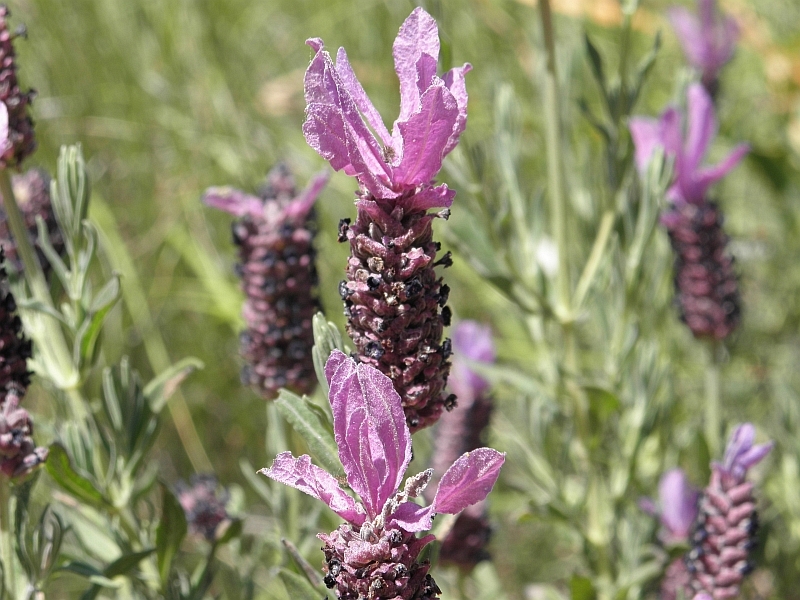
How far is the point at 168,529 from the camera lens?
1.38 m

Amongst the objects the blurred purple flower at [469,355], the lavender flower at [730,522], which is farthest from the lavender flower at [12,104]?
the lavender flower at [730,522]

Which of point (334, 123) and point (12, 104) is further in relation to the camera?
point (12, 104)

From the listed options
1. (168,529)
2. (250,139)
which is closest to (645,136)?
(168,529)

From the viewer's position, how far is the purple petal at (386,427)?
827 mm

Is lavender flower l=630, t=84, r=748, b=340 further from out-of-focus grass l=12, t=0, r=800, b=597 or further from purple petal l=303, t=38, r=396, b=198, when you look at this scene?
purple petal l=303, t=38, r=396, b=198

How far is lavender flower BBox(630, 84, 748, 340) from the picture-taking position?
72.6 inches

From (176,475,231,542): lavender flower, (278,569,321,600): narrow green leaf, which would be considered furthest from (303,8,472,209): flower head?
(176,475,231,542): lavender flower

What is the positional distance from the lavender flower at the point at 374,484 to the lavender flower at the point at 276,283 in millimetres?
748

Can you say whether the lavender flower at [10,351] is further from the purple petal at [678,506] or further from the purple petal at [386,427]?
the purple petal at [678,506]

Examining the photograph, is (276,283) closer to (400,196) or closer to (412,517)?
(400,196)

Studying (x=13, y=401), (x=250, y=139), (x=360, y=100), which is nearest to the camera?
(x=360, y=100)

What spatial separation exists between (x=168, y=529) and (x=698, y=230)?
4.03 feet

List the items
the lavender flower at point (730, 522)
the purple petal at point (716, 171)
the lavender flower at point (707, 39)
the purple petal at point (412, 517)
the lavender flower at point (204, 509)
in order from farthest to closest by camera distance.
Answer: the lavender flower at point (707, 39), the purple petal at point (716, 171), the lavender flower at point (204, 509), the lavender flower at point (730, 522), the purple petal at point (412, 517)

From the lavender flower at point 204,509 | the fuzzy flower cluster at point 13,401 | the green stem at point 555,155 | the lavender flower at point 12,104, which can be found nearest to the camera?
the fuzzy flower cluster at point 13,401
